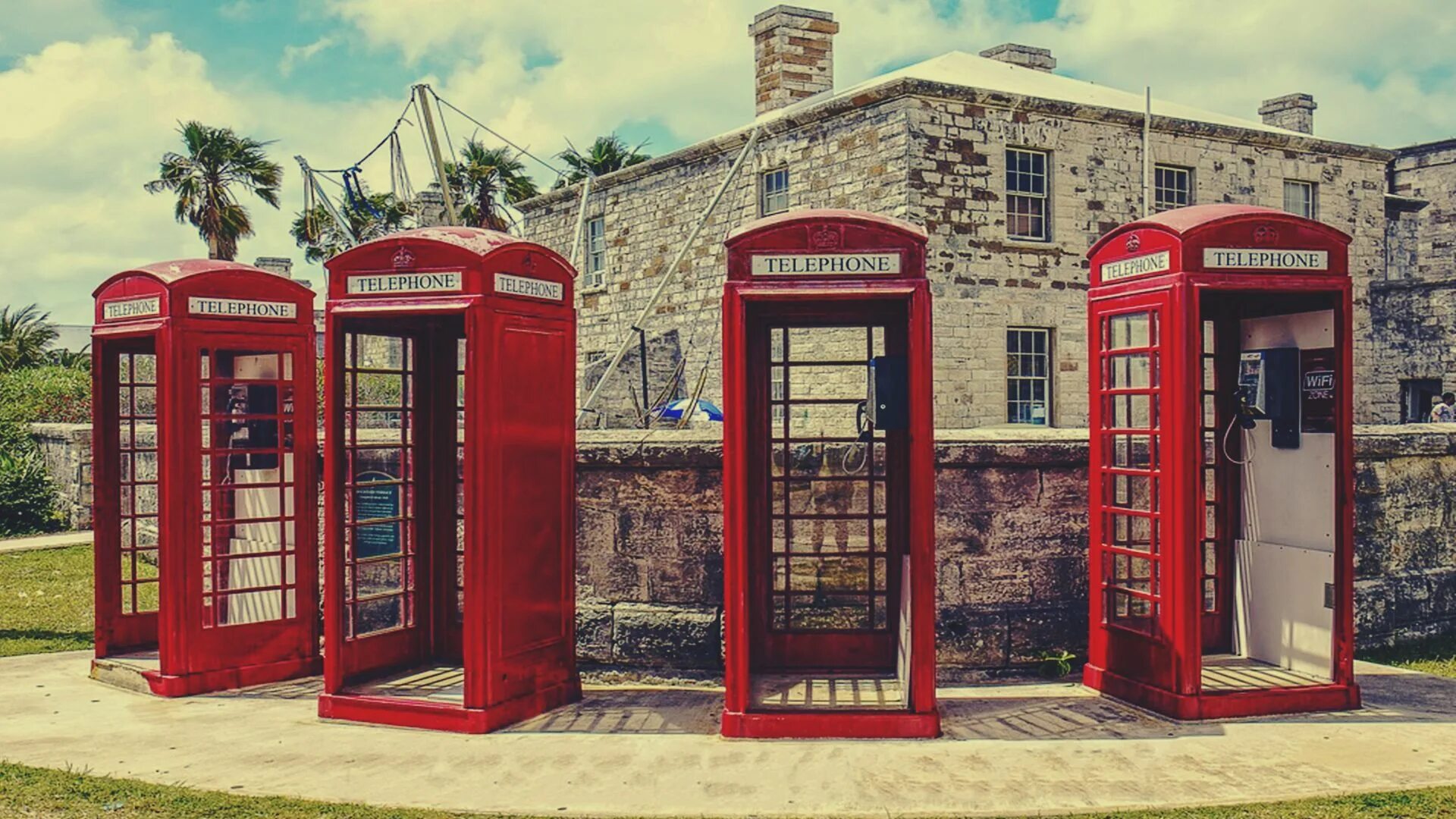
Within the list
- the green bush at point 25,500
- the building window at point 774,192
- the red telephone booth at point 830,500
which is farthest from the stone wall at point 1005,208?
the green bush at point 25,500

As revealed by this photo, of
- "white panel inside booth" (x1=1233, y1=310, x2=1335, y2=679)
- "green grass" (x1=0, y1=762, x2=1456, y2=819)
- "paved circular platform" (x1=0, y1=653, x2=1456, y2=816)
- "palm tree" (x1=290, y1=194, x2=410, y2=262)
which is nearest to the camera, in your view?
"green grass" (x1=0, y1=762, x2=1456, y2=819)

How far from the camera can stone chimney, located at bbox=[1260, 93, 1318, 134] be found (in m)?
29.4

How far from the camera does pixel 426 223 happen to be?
35.5m

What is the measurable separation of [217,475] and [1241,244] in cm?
682

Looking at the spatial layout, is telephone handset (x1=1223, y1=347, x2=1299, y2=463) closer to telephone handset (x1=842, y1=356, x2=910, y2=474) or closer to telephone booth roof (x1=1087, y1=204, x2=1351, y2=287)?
telephone booth roof (x1=1087, y1=204, x2=1351, y2=287)

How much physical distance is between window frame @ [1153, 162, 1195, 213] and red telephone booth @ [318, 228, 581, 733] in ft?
55.9

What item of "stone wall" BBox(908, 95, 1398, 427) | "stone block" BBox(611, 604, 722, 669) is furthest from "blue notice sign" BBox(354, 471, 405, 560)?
"stone wall" BBox(908, 95, 1398, 427)

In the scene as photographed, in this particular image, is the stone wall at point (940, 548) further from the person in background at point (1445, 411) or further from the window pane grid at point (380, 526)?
the person in background at point (1445, 411)

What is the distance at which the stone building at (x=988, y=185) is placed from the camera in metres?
20.1

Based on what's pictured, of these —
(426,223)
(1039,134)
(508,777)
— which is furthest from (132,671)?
(426,223)

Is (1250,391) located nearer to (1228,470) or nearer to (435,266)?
(1228,470)

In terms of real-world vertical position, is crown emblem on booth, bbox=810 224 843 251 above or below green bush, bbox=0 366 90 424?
above

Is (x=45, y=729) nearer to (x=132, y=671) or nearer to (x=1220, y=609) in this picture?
(x=132, y=671)

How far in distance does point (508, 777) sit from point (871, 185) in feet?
51.3
